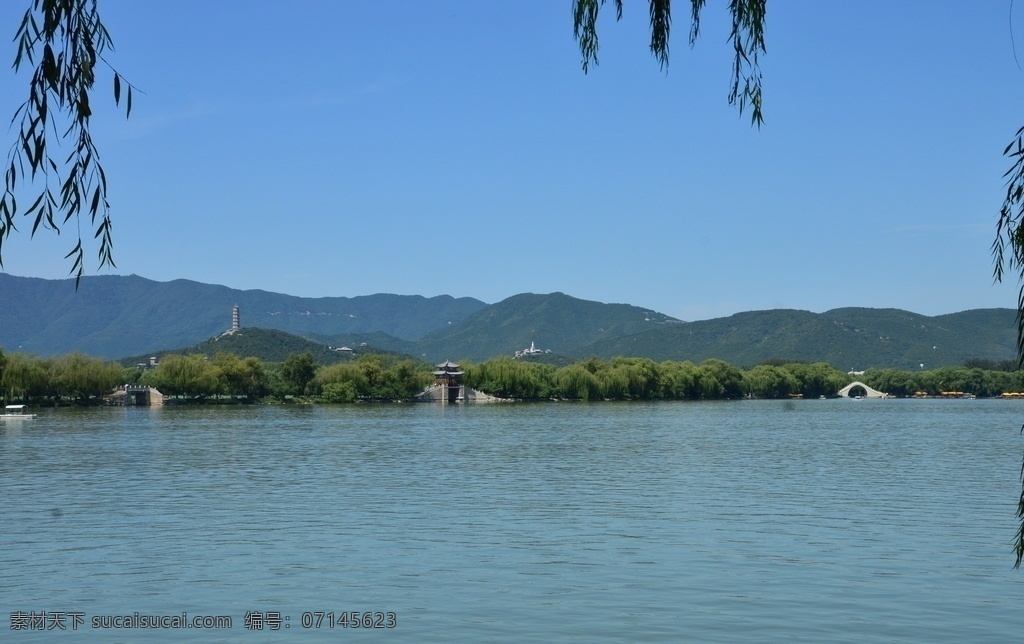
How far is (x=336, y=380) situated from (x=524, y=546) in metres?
93.7

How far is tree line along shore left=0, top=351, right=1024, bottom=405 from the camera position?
306 ft

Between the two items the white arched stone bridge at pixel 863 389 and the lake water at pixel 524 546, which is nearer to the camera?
the lake water at pixel 524 546

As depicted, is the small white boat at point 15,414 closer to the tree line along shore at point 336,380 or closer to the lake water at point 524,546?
the tree line along shore at point 336,380

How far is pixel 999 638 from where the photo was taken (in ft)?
40.4

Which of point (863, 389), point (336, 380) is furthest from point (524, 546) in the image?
point (863, 389)

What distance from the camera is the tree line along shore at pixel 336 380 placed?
306 ft

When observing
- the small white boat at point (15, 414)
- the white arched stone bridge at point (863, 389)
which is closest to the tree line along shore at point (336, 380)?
the small white boat at point (15, 414)

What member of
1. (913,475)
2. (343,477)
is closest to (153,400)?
(343,477)

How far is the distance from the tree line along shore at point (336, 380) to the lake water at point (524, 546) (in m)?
59.3

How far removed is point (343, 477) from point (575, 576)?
16217mm

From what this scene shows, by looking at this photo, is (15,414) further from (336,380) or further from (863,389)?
(863,389)

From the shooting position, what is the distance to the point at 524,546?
1811 centimetres

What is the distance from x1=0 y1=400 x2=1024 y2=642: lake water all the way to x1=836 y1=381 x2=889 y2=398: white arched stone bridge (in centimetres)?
14292

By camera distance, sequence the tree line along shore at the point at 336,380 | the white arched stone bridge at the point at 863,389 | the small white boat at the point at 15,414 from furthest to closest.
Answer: the white arched stone bridge at the point at 863,389 < the tree line along shore at the point at 336,380 < the small white boat at the point at 15,414
